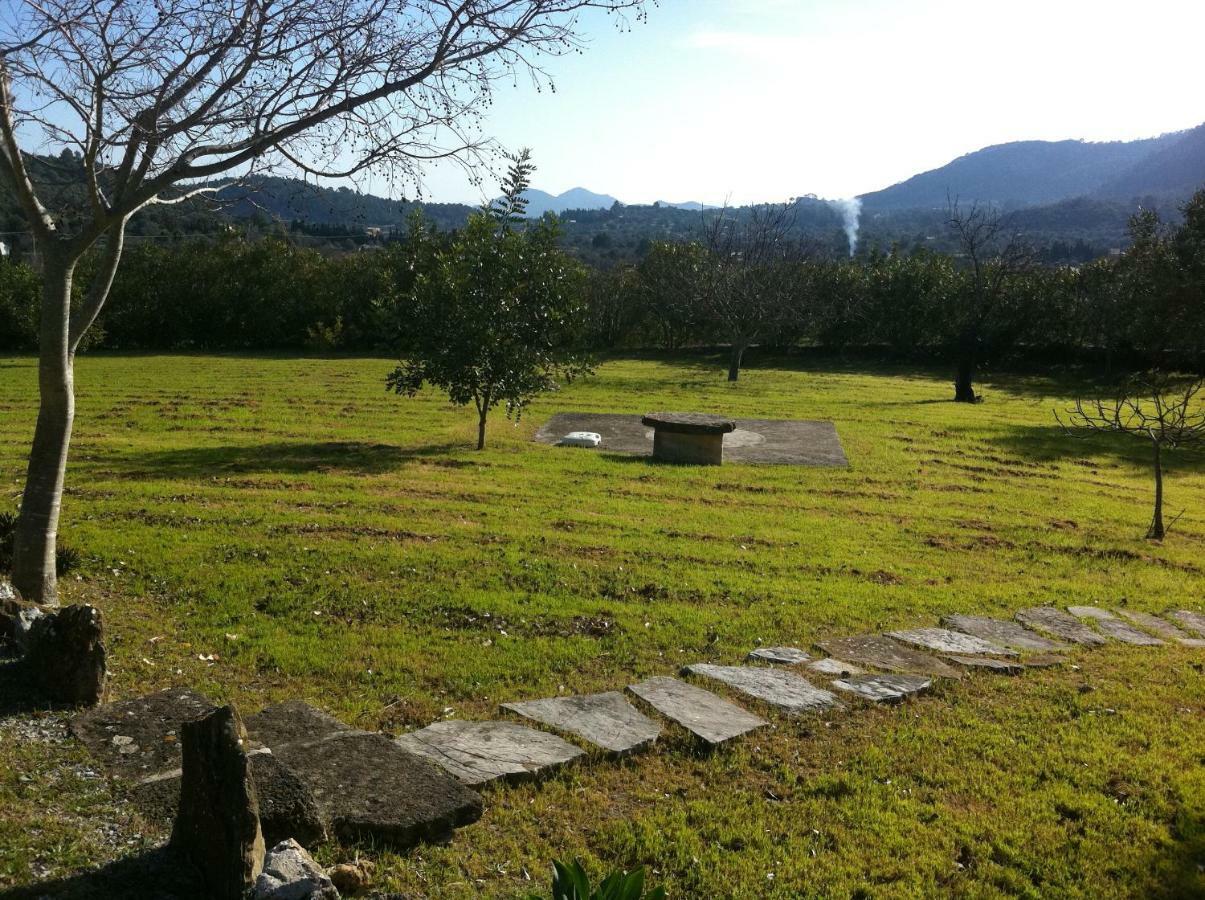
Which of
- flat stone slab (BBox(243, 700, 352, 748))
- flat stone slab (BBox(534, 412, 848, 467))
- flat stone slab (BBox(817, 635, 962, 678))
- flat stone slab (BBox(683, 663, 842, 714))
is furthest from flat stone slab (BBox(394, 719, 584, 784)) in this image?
flat stone slab (BBox(534, 412, 848, 467))

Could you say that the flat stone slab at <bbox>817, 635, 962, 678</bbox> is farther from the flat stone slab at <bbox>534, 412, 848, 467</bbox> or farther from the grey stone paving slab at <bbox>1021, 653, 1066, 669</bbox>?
the flat stone slab at <bbox>534, 412, 848, 467</bbox>

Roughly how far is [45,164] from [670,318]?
3297 centimetres

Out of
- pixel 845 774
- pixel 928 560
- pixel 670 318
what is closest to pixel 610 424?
pixel 928 560

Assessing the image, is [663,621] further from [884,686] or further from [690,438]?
[690,438]

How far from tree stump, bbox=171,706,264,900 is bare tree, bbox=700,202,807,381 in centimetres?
2585

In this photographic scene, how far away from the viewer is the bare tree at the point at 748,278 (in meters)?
29.5

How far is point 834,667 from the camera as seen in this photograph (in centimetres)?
599

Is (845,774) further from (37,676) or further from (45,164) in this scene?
(45,164)

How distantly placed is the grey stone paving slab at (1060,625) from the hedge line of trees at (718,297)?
2070 centimetres

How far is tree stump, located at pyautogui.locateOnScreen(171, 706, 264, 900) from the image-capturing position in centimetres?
293

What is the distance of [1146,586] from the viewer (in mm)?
9141

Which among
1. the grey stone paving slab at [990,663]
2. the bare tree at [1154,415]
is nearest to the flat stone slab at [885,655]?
the grey stone paving slab at [990,663]

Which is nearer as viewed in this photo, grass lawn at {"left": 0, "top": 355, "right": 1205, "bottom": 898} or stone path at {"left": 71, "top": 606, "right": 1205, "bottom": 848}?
stone path at {"left": 71, "top": 606, "right": 1205, "bottom": 848}

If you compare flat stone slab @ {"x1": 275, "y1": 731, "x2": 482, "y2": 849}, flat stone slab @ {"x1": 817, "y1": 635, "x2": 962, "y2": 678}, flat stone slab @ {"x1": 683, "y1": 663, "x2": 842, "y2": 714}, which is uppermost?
flat stone slab @ {"x1": 275, "y1": 731, "x2": 482, "y2": 849}
